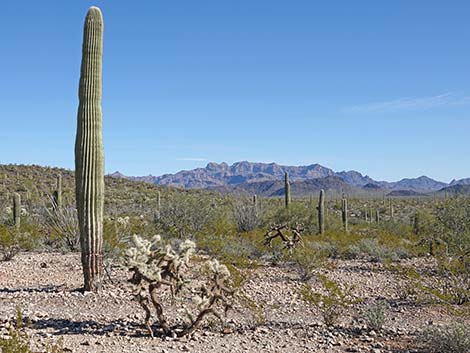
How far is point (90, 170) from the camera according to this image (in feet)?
30.3

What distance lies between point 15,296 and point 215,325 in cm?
384

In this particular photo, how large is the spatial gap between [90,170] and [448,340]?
20.0 feet

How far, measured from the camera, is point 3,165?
151 feet

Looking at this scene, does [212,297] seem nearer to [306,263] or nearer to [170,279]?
[170,279]

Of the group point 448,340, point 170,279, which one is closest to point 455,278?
point 448,340

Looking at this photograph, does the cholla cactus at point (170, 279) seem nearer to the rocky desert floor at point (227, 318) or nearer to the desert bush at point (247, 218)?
the rocky desert floor at point (227, 318)

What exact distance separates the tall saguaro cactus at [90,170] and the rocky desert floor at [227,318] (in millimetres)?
589

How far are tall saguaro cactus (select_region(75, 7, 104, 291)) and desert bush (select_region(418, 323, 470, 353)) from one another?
213 inches

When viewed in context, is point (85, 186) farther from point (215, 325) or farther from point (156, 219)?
point (156, 219)

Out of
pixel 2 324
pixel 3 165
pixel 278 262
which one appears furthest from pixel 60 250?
pixel 3 165

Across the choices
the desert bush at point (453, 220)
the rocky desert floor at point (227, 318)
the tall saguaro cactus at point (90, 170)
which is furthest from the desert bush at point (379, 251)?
the tall saguaro cactus at point (90, 170)

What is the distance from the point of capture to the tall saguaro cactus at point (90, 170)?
913 centimetres

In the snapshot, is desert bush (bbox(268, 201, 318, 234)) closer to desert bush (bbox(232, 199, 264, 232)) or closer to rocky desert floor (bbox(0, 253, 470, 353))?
desert bush (bbox(232, 199, 264, 232))

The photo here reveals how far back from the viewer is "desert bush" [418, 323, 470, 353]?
598 centimetres
